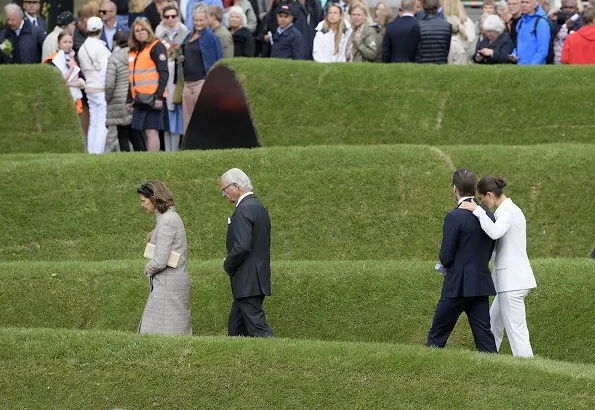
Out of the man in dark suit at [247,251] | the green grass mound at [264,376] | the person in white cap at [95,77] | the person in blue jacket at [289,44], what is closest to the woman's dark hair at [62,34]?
the person in white cap at [95,77]

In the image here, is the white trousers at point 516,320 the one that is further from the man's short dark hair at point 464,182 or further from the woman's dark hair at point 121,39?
the woman's dark hair at point 121,39

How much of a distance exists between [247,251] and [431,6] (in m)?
7.50

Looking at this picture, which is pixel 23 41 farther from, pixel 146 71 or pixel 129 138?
pixel 146 71

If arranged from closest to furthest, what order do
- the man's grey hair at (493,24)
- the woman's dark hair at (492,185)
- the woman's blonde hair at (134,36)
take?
the woman's dark hair at (492,185) → the woman's blonde hair at (134,36) → the man's grey hair at (493,24)

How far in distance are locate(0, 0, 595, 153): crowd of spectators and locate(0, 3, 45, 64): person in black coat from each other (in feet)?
0.05

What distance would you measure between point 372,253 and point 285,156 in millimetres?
1491

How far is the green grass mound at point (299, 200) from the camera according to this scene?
577 inches

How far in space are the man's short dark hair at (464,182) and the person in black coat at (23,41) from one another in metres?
9.72

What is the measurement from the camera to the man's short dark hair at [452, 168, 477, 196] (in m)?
10.8

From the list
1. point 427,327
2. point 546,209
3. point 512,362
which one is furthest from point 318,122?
point 512,362

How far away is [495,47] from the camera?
18156mm

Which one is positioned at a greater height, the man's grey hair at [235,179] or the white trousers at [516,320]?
the man's grey hair at [235,179]

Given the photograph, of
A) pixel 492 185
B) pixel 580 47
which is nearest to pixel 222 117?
pixel 580 47

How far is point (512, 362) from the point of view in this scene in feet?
32.9
